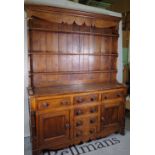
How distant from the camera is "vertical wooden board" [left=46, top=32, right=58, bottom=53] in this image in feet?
7.50

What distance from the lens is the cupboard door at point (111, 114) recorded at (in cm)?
231

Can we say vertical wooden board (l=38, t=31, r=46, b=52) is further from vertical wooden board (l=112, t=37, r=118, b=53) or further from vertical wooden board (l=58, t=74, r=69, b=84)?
vertical wooden board (l=112, t=37, r=118, b=53)

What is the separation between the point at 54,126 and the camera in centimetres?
198

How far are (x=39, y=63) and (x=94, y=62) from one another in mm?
957

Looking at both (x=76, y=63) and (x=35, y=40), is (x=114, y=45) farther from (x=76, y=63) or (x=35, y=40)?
(x=35, y=40)

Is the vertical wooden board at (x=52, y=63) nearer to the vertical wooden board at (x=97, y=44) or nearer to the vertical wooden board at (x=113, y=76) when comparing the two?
the vertical wooden board at (x=97, y=44)

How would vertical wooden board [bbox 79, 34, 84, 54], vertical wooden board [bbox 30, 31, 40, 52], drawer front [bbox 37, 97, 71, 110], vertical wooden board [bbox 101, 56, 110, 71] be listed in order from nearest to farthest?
drawer front [bbox 37, 97, 71, 110] → vertical wooden board [bbox 30, 31, 40, 52] → vertical wooden board [bbox 79, 34, 84, 54] → vertical wooden board [bbox 101, 56, 110, 71]

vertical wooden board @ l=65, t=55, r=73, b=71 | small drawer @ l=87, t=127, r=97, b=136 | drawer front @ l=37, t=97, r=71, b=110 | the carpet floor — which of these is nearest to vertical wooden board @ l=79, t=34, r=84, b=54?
vertical wooden board @ l=65, t=55, r=73, b=71

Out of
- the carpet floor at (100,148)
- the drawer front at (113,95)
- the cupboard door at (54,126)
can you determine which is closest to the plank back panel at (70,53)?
the drawer front at (113,95)

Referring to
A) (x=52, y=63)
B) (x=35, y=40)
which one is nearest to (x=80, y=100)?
(x=52, y=63)
